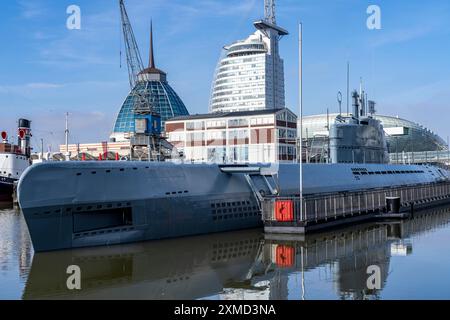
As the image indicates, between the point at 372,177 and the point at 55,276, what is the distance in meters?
25.2

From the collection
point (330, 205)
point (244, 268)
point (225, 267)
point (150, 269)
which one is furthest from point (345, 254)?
point (330, 205)

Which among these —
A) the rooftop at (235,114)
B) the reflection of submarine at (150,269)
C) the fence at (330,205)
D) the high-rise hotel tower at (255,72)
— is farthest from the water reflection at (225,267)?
the high-rise hotel tower at (255,72)

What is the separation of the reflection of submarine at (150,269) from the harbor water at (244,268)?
3 centimetres

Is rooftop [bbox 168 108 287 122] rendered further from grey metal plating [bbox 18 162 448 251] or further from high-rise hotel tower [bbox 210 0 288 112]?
high-rise hotel tower [bbox 210 0 288 112]

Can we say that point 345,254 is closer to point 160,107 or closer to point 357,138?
point 357,138

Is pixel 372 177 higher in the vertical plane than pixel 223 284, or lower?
higher

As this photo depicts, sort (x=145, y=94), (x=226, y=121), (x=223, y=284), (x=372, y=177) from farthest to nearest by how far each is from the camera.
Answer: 1. (x=226, y=121)
2. (x=145, y=94)
3. (x=372, y=177)
4. (x=223, y=284)

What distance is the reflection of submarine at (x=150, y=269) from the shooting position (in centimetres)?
1212

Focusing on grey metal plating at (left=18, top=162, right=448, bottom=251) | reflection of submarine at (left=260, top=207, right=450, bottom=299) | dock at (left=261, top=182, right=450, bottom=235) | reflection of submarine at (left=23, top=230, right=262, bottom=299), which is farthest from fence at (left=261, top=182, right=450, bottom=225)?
reflection of submarine at (left=23, top=230, right=262, bottom=299)

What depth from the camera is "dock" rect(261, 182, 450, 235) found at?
2077 centimetres

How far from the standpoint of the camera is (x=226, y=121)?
74.8 meters
